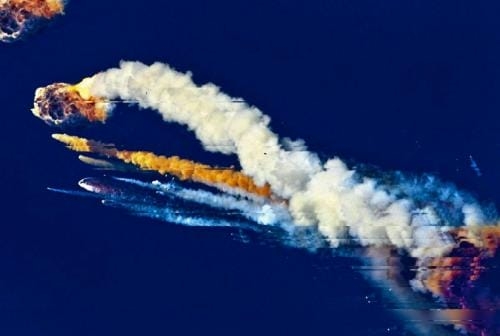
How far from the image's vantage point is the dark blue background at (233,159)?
517 inches

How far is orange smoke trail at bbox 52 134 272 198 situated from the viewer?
13898 mm

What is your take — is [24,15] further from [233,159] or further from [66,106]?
[233,159]

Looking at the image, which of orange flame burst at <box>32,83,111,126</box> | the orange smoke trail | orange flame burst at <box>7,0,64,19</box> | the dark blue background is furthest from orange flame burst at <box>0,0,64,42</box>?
the orange smoke trail

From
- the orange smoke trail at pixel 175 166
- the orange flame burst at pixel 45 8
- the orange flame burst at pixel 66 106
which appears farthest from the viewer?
the orange flame burst at pixel 45 8

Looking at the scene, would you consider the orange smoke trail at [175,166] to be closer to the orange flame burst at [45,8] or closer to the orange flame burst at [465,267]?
the orange flame burst at [45,8]

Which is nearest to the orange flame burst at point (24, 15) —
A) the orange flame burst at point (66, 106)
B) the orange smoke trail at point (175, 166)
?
the orange flame burst at point (66, 106)

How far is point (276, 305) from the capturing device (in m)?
14.1

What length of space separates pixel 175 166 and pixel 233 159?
1.00 metres

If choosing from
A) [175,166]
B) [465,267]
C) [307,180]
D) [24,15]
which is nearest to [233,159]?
[175,166]

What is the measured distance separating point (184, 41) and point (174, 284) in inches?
156

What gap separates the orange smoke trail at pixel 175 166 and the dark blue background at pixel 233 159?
178 mm

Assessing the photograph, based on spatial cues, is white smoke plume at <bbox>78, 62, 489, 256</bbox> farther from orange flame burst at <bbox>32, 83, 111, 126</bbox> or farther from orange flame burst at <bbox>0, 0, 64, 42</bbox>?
orange flame burst at <bbox>0, 0, 64, 42</bbox>

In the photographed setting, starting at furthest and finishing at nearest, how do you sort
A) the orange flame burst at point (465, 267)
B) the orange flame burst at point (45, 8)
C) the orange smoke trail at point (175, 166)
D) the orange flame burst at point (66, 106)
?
the orange flame burst at point (45, 8) < the orange flame burst at point (66, 106) < the orange smoke trail at point (175, 166) < the orange flame burst at point (465, 267)

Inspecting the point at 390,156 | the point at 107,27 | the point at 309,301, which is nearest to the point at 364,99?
the point at 390,156
